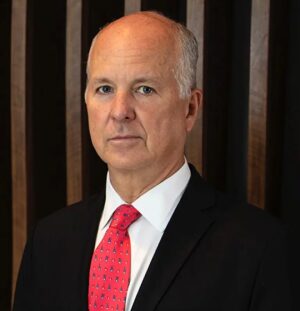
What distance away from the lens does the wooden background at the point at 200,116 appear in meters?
1.66

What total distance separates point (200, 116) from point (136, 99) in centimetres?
36

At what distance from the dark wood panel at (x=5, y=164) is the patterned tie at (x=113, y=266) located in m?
0.75

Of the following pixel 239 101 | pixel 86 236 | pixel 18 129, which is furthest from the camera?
pixel 18 129

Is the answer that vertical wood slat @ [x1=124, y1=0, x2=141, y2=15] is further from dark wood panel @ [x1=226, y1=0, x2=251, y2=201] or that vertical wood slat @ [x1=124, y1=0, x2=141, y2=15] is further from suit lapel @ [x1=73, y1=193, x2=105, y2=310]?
Answer: suit lapel @ [x1=73, y1=193, x2=105, y2=310]

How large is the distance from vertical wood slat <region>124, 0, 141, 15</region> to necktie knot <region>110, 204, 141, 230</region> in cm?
66

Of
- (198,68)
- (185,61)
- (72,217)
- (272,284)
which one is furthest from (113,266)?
(198,68)

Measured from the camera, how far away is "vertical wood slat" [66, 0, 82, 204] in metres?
1.91

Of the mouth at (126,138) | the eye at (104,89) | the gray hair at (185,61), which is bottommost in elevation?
the mouth at (126,138)

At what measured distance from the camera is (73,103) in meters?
1.94

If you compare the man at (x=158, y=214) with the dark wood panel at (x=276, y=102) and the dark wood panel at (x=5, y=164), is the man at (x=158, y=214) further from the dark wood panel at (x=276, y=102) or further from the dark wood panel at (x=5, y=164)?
the dark wood panel at (x=5, y=164)

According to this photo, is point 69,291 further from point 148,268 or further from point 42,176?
A: point 42,176

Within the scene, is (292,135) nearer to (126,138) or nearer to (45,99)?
(126,138)

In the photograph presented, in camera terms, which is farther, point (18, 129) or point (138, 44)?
point (18, 129)

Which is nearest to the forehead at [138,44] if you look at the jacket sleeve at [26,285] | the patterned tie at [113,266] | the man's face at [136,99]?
the man's face at [136,99]
